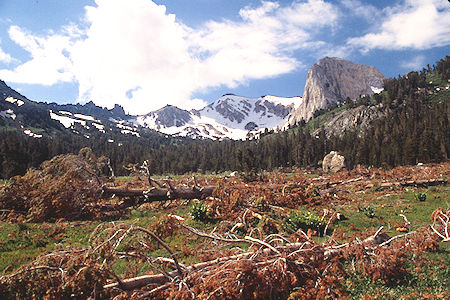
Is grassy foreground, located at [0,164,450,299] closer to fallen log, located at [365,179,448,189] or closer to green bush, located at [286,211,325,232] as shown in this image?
green bush, located at [286,211,325,232]

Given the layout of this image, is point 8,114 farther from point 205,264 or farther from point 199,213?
point 205,264

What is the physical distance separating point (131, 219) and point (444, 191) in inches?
823

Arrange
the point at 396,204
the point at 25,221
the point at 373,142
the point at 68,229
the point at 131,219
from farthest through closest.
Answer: the point at 373,142 → the point at 396,204 → the point at 131,219 → the point at 25,221 → the point at 68,229

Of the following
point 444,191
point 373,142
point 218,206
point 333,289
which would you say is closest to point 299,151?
point 373,142

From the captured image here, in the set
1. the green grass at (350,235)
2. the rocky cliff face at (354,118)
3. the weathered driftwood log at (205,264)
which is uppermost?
the rocky cliff face at (354,118)

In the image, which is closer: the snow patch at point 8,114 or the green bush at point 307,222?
the green bush at point 307,222

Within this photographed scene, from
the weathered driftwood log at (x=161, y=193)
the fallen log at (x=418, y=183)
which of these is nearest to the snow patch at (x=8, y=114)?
the weathered driftwood log at (x=161, y=193)

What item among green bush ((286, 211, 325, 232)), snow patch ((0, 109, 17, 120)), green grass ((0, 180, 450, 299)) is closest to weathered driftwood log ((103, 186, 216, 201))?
green grass ((0, 180, 450, 299))

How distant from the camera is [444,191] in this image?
53.1 feet

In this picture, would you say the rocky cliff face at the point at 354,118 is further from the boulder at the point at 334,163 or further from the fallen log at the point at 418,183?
the fallen log at the point at 418,183

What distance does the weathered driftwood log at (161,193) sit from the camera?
612 inches

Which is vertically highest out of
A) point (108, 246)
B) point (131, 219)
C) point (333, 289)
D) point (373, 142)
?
point (373, 142)

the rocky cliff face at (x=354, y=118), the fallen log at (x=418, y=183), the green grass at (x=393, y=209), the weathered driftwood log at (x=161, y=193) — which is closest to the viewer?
the green grass at (x=393, y=209)

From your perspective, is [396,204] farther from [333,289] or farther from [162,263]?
[162,263]
